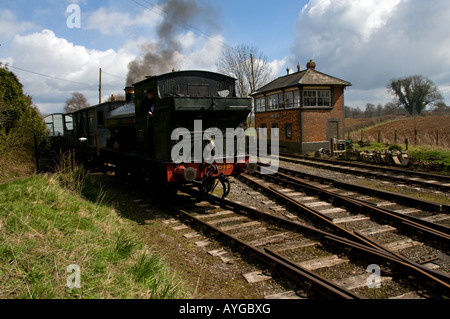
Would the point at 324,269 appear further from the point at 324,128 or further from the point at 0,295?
the point at 324,128

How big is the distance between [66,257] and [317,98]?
2121 cm

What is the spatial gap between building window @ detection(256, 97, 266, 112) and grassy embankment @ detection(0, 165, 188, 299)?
909 inches

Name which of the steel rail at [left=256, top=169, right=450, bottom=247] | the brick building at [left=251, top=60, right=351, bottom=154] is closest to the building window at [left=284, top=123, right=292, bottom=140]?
the brick building at [left=251, top=60, right=351, bottom=154]

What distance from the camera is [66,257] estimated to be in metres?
3.64

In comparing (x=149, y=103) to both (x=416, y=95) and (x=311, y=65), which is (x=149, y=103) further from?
(x=416, y=95)

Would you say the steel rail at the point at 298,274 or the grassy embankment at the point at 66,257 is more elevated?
the grassy embankment at the point at 66,257

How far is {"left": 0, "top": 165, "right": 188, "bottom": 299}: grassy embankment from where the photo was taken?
306cm

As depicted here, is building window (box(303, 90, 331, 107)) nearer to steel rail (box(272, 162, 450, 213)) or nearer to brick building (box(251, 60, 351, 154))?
brick building (box(251, 60, 351, 154))

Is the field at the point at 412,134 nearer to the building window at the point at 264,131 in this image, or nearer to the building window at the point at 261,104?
the building window at the point at 264,131

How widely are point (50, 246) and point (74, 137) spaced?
1292 cm

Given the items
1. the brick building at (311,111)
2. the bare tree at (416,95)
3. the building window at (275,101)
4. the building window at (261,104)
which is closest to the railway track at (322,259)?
the brick building at (311,111)

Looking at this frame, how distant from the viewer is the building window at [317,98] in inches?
864

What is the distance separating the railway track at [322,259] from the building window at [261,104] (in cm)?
2163

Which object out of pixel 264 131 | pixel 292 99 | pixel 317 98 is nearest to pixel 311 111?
pixel 317 98
